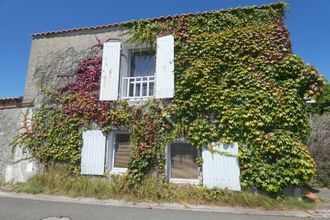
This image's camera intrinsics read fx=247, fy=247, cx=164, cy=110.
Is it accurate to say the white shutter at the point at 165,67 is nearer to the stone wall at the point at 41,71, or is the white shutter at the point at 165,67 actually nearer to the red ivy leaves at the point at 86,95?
the stone wall at the point at 41,71

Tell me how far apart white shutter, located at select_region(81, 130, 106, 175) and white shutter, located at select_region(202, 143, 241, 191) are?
3.28m

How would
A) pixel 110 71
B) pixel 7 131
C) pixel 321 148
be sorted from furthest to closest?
pixel 321 148 → pixel 7 131 → pixel 110 71

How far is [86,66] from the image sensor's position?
8938 millimetres

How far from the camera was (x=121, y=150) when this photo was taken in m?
8.24

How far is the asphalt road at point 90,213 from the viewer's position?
17.4 feet

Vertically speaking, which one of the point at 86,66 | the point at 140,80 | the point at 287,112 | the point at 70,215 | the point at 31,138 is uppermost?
the point at 86,66

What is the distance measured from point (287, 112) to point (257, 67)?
155 cm

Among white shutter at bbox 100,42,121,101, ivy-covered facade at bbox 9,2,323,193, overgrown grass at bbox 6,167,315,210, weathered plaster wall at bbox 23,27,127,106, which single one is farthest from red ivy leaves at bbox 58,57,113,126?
overgrown grass at bbox 6,167,315,210

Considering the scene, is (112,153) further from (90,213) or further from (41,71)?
(41,71)

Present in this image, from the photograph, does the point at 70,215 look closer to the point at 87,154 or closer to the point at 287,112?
the point at 87,154

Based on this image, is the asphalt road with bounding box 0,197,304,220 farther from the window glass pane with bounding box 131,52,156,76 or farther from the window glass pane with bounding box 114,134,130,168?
the window glass pane with bounding box 131,52,156,76

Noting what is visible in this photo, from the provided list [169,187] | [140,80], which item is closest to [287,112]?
[169,187]

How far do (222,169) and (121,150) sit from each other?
335 cm

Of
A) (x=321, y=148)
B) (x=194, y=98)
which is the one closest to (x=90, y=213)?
(x=194, y=98)
